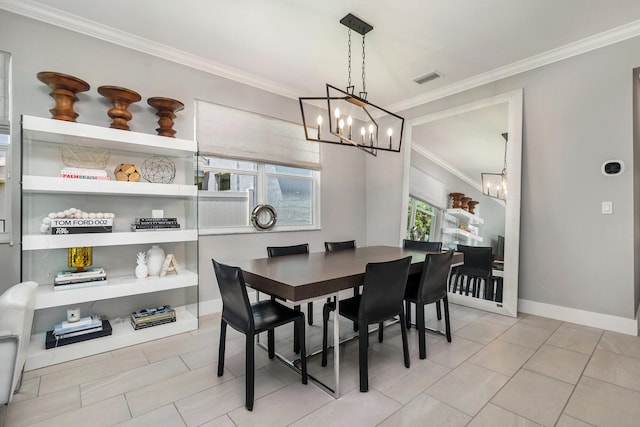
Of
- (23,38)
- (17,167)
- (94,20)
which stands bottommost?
(17,167)

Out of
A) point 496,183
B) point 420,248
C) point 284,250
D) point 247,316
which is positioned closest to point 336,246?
point 284,250

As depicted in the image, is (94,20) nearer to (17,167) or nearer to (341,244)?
(17,167)

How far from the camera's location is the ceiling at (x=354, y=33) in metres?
2.50

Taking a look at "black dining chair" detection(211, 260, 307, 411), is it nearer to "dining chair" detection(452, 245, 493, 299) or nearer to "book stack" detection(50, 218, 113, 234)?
"book stack" detection(50, 218, 113, 234)

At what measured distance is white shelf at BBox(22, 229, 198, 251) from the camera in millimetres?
2299

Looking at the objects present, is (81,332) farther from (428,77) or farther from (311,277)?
(428,77)

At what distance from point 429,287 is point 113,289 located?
2.59 metres

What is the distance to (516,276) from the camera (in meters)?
3.41

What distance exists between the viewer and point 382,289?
2.04m

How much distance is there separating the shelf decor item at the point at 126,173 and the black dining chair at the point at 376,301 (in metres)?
2.12

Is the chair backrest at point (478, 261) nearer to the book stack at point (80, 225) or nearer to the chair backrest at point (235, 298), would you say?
the chair backrest at point (235, 298)

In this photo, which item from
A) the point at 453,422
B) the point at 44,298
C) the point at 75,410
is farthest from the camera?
the point at 44,298

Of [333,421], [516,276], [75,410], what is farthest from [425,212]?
[75,410]

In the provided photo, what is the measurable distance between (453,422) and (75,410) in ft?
6.94
